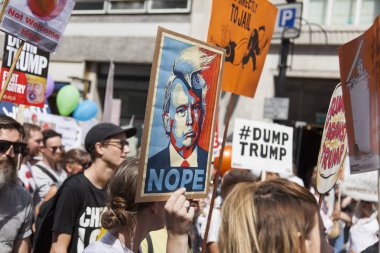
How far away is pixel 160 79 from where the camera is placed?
2148mm

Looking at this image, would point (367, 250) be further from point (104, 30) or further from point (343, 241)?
point (104, 30)

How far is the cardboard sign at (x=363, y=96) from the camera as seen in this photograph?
2.11 meters

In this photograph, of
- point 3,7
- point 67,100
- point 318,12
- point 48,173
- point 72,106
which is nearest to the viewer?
point 3,7

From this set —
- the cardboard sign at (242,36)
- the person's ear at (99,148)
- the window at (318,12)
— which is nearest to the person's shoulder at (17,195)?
the person's ear at (99,148)

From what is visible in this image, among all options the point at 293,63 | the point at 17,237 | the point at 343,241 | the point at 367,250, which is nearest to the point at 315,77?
the point at 293,63

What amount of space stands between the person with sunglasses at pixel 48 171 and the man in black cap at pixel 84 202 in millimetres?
1604

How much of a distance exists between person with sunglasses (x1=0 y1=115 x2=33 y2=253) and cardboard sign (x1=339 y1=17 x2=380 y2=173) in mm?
1862

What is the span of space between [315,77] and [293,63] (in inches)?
22.4

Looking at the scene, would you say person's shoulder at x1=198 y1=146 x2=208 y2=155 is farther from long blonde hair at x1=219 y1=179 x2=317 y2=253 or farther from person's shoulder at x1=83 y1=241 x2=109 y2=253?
person's shoulder at x1=83 y1=241 x2=109 y2=253

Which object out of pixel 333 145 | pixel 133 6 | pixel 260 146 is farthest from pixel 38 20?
pixel 133 6

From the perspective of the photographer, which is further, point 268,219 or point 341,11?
point 341,11

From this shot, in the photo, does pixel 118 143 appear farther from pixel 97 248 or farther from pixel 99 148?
pixel 97 248

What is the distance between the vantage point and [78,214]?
3.39 m

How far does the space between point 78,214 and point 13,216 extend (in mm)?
459
